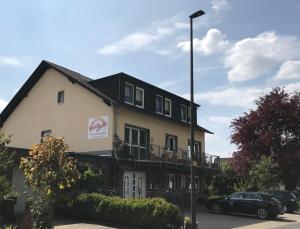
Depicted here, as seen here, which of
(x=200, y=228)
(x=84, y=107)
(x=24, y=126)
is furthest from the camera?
(x=24, y=126)

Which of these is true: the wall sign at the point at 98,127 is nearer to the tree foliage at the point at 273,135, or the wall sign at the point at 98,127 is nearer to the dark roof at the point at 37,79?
the dark roof at the point at 37,79

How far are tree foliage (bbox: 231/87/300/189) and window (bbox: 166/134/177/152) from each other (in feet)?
25.6

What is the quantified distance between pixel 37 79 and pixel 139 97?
7484 mm

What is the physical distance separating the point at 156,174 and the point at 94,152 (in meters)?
5.27

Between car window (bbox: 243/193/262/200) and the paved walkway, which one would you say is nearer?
the paved walkway

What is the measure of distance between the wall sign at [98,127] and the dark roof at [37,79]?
3.92 feet

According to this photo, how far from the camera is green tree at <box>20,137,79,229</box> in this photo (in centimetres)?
1413

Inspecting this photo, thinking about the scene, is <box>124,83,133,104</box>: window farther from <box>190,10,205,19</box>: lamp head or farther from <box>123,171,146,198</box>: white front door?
<box>190,10,205,19</box>: lamp head

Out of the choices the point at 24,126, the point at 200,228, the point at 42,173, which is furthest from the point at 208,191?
the point at 42,173

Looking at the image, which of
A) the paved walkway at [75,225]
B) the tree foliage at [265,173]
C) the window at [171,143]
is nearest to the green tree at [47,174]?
A: the paved walkway at [75,225]

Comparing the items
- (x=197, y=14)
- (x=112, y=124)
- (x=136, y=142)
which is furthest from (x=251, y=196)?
(x=197, y=14)

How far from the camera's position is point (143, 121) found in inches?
1233

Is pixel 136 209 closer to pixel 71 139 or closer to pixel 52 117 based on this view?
pixel 71 139

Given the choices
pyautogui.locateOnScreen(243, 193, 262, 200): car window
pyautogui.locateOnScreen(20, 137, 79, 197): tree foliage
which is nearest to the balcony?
pyautogui.locateOnScreen(243, 193, 262, 200): car window
